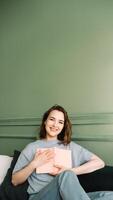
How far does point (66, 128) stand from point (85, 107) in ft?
0.76

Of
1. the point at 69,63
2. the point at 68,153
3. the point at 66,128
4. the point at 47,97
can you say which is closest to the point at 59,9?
the point at 69,63

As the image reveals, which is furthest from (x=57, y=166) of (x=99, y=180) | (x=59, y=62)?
(x=59, y=62)

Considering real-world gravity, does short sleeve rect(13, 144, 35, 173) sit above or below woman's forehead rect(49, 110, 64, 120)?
below

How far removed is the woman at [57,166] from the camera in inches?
60.3

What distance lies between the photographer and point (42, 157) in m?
1.86

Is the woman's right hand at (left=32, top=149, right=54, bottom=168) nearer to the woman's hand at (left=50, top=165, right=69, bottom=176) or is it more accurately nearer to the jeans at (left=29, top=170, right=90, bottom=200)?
the woman's hand at (left=50, top=165, right=69, bottom=176)

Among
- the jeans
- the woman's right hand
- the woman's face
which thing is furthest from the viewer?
the woman's face

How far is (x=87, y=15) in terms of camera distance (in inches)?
86.5

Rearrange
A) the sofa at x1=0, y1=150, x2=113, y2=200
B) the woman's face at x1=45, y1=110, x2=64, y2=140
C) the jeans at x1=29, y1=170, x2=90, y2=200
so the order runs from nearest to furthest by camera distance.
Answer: the jeans at x1=29, y1=170, x2=90, y2=200, the sofa at x1=0, y1=150, x2=113, y2=200, the woman's face at x1=45, y1=110, x2=64, y2=140

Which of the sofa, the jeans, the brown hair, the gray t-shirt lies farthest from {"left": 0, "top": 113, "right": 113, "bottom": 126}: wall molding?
the jeans

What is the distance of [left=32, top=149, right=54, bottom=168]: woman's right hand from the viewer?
5.94 feet

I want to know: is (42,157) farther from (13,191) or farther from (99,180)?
(99,180)

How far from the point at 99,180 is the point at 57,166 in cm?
30

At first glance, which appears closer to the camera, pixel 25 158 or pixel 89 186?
pixel 89 186
